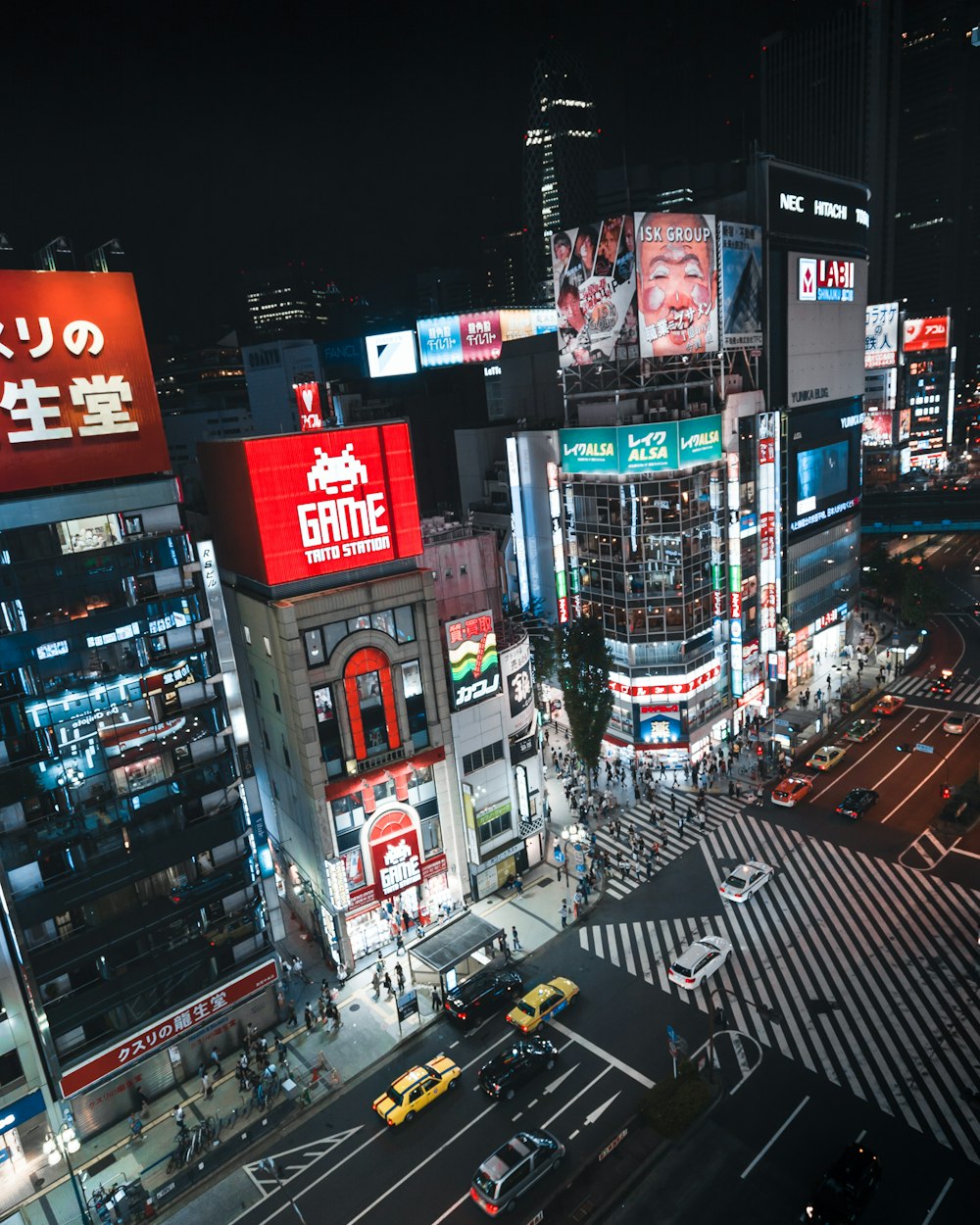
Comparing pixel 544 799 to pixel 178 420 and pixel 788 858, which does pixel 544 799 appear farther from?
pixel 178 420

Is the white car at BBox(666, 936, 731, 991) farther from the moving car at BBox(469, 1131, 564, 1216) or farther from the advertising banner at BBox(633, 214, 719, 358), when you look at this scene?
the advertising banner at BBox(633, 214, 719, 358)

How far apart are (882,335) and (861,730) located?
87.7 m

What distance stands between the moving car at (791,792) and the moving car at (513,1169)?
89.7 feet

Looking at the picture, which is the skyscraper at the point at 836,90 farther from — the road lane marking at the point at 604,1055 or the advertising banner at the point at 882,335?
the road lane marking at the point at 604,1055

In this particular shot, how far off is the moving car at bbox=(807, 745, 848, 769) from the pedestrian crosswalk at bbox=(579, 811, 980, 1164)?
8509mm

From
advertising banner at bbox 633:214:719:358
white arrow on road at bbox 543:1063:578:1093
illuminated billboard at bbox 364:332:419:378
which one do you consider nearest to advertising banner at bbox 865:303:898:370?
illuminated billboard at bbox 364:332:419:378

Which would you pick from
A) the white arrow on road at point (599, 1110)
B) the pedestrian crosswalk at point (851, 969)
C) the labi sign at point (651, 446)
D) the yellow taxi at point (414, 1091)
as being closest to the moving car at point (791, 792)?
the pedestrian crosswalk at point (851, 969)

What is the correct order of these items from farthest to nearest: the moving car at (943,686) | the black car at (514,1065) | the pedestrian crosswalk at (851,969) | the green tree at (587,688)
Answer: the moving car at (943,686)
the green tree at (587,688)
the black car at (514,1065)
the pedestrian crosswalk at (851,969)

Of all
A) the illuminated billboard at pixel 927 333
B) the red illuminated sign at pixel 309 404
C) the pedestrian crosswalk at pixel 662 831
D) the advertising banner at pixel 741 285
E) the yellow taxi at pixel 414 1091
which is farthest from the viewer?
the illuminated billboard at pixel 927 333

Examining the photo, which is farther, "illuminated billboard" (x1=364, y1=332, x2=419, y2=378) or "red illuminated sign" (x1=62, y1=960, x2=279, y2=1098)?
"illuminated billboard" (x1=364, y1=332, x2=419, y2=378)

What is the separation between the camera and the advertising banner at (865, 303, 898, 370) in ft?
378

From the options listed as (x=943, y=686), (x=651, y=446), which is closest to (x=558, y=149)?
(x=651, y=446)

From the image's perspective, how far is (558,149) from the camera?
16238 cm

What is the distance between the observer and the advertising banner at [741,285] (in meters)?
52.8
